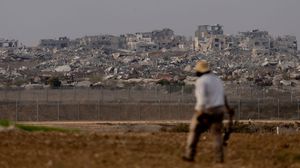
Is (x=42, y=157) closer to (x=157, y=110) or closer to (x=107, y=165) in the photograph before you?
(x=107, y=165)

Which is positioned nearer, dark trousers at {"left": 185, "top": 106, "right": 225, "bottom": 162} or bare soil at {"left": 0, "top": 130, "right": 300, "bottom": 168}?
bare soil at {"left": 0, "top": 130, "right": 300, "bottom": 168}

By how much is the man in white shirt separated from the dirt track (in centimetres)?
40

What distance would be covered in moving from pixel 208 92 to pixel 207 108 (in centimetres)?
27

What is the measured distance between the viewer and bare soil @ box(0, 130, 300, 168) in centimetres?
1488

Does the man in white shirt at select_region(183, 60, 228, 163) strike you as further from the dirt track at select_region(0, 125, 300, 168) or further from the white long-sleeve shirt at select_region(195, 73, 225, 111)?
the dirt track at select_region(0, 125, 300, 168)

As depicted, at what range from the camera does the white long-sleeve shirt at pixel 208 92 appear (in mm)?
14969

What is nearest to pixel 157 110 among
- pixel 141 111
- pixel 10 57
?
pixel 141 111

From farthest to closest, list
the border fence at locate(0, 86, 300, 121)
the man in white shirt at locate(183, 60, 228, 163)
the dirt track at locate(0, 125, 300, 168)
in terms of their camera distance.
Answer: the border fence at locate(0, 86, 300, 121) < the man in white shirt at locate(183, 60, 228, 163) < the dirt track at locate(0, 125, 300, 168)

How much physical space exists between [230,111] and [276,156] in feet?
7.99

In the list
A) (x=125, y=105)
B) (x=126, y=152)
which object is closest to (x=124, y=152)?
(x=126, y=152)

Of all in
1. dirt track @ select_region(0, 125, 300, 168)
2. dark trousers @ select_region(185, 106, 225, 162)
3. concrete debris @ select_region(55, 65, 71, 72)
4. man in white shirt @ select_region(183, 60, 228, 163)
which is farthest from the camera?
concrete debris @ select_region(55, 65, 71, 72)

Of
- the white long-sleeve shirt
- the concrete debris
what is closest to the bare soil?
the white long-sleeve shirt

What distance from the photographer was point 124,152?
54.4 ft

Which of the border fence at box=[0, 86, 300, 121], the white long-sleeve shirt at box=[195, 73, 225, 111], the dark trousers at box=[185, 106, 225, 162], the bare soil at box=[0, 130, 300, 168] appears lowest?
the border fence at box=[0, 86, 300, 121]
